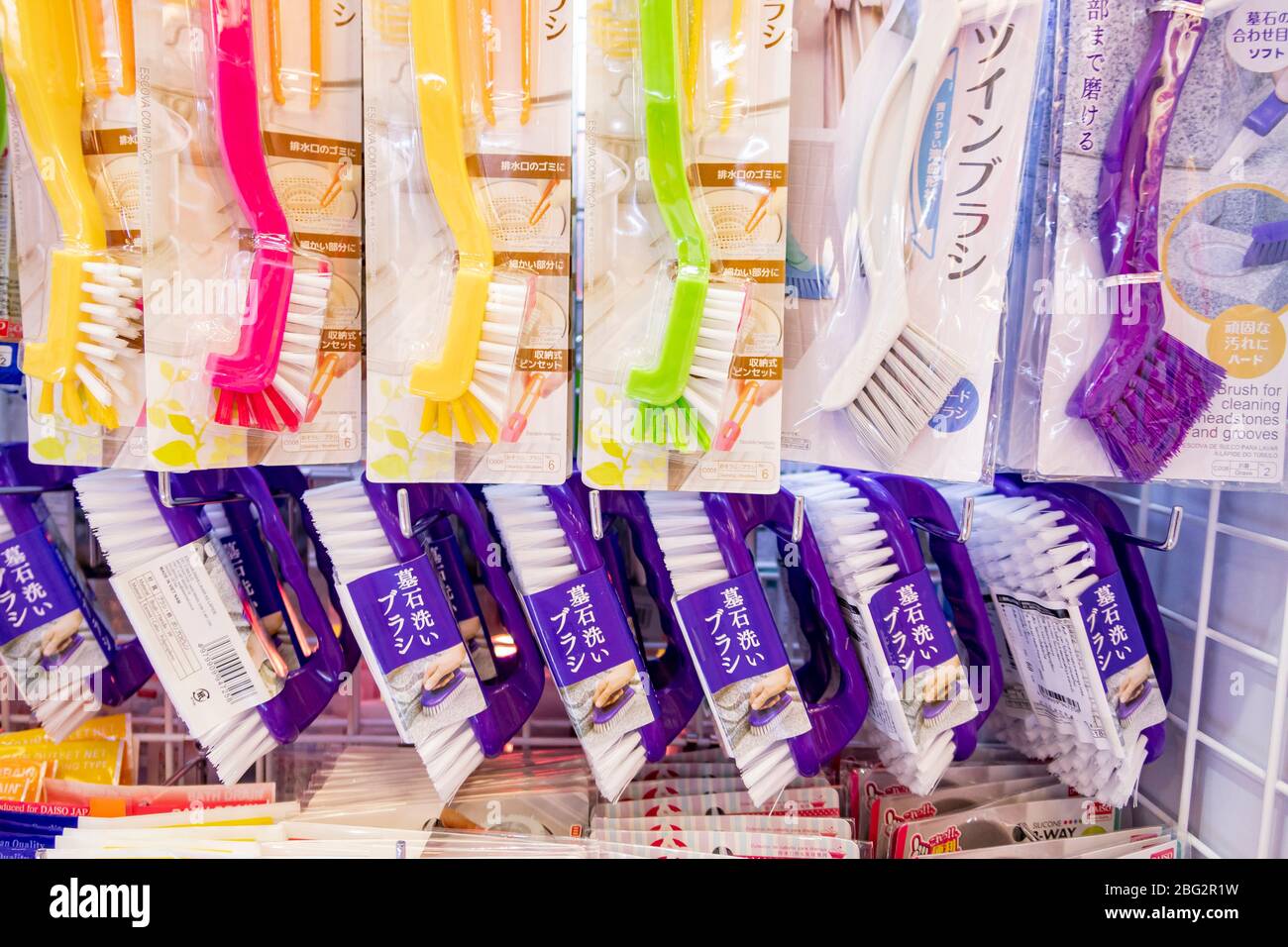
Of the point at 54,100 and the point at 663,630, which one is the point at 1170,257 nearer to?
the point at 663,630

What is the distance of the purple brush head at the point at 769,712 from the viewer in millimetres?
889

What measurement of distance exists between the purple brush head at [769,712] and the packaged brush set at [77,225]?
677 mm

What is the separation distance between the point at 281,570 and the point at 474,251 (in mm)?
427

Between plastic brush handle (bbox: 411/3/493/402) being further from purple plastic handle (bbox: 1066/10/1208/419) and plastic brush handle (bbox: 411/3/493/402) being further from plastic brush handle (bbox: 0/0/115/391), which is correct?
purple plastic handle (bbox: 1066/10/1208/419)

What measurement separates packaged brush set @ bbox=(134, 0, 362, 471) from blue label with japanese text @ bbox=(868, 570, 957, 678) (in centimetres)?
60

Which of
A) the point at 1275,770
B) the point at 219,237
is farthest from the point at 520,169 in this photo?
the point at 1275,770

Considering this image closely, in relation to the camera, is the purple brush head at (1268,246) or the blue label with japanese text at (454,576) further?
the blue label with japanese text at (454,576)

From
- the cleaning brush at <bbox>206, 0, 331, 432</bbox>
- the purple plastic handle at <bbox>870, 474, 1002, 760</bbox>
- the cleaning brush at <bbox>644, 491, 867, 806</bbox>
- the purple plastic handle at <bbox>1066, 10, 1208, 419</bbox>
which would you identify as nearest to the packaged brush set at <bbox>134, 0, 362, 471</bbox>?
the cleaning brush at <bbox>206, 0, 331, 432</bbox>

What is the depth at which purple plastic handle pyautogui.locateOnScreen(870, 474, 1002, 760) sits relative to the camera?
37.1 inches

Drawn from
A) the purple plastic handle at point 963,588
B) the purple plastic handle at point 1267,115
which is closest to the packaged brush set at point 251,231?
the purple plastic handle at point 963,588

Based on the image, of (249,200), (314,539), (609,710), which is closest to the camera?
(249,200)

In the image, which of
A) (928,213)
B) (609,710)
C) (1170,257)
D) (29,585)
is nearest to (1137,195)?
(1170,257)

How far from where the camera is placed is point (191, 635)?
872 mm

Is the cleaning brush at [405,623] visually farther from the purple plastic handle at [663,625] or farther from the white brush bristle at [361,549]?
the purple plastic handle at [663,625]
